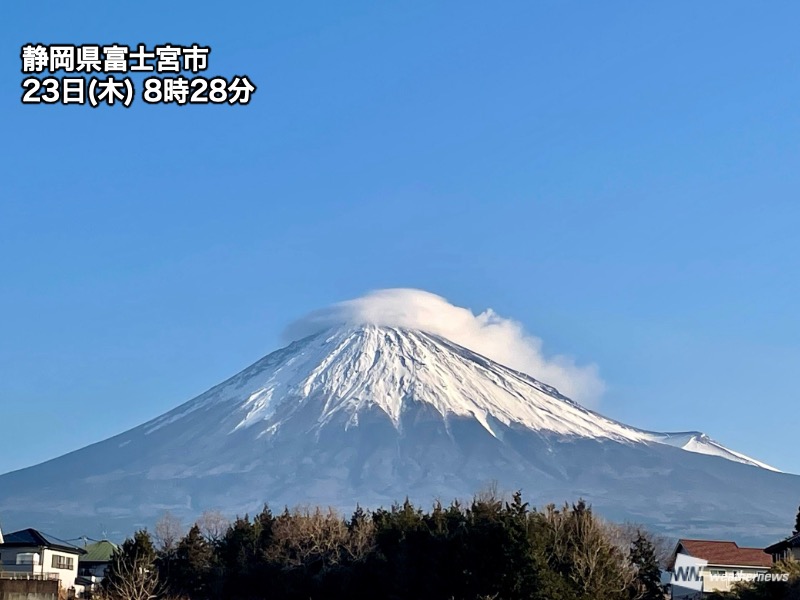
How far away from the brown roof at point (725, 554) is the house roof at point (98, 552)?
43.2m

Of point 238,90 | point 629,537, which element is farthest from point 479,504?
point 238,90

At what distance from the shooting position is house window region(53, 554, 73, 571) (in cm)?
6438

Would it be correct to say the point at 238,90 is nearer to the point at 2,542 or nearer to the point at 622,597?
the point at 622,597

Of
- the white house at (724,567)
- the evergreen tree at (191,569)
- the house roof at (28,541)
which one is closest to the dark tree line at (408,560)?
the evergreen tree at (191,569)

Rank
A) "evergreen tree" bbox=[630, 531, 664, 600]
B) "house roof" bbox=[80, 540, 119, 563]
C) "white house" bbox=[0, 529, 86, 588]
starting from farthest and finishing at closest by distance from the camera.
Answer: "house roof" bbox=[80, 540, 119, 563]
"white house" bbox=[0, 529, 86, 588]
"evergreen tree" bbox=[630, 531, 664, 600]

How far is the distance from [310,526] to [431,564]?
34.1ft

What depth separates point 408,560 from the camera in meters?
59.9

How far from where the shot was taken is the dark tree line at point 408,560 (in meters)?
54.8

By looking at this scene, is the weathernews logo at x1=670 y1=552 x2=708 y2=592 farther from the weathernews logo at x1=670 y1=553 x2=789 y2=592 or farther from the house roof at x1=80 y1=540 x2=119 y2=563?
the house roof at x1=80 y1=540 x2=119 y2=563

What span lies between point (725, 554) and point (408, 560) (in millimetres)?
14764

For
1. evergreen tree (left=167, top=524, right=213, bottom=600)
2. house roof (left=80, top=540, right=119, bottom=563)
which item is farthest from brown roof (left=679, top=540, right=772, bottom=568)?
house roof (left=80, top=540, right=119, bottom=563)

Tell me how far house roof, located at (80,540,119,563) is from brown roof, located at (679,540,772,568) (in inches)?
1702

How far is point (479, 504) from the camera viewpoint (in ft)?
206

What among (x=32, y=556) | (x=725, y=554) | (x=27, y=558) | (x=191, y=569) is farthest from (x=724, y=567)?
(x=27, y=558)
